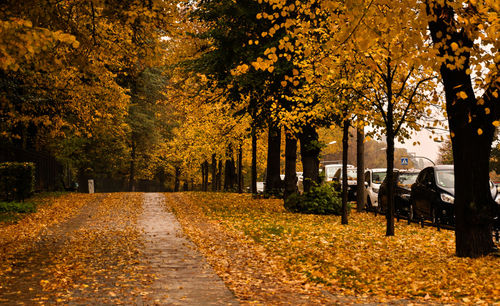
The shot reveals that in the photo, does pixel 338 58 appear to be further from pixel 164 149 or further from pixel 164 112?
pixel 164 149

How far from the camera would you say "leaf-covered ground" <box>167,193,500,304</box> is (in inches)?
305

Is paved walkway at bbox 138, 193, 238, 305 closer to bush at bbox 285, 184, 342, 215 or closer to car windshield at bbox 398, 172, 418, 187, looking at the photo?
bush at bbox 285, 184, 342, 215

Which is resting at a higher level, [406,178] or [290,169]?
[290,169]

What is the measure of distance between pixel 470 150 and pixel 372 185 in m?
15.6

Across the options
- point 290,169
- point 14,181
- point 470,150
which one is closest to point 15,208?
point 14,181

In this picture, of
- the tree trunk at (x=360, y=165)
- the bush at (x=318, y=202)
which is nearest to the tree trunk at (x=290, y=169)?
the tree trunk at (x=360, y=165)

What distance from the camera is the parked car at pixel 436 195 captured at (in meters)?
16.9

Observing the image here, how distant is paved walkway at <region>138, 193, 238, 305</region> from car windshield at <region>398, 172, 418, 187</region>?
31.5ft

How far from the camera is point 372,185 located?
25609 mm

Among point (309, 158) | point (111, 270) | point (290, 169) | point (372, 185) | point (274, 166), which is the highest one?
point (309, 158)

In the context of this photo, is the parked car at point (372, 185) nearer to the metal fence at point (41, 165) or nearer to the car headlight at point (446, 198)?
the car headlight at point (446, 198)

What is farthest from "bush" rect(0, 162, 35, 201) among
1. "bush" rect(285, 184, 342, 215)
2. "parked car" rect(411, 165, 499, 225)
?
"parked car" rect(411, 165, 499, 225)

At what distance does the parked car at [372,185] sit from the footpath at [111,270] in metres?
11.6

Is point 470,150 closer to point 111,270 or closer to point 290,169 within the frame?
point 111,270
